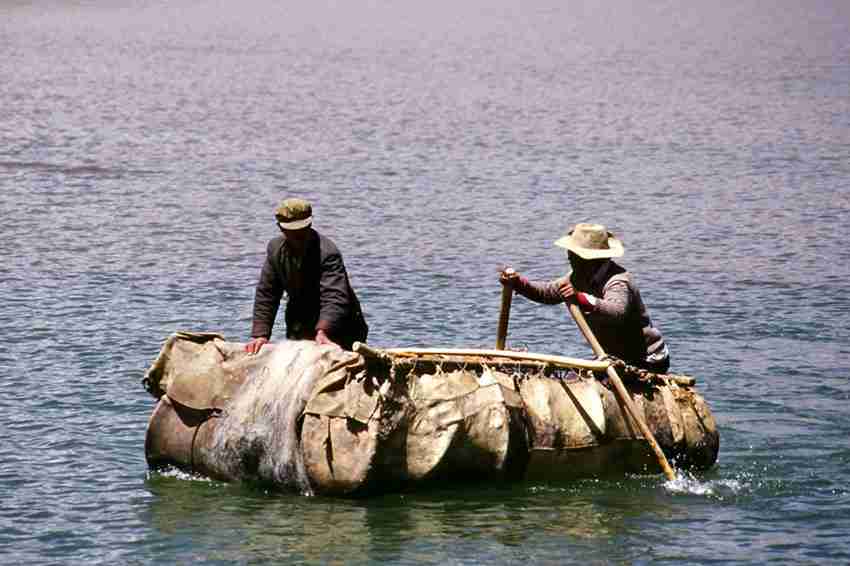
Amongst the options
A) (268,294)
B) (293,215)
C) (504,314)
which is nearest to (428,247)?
(504,314)

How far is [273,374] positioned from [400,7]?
7417 centimetres

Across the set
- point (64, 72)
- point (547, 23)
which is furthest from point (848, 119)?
point (547, 23)

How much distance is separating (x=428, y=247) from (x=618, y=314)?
11.2 m

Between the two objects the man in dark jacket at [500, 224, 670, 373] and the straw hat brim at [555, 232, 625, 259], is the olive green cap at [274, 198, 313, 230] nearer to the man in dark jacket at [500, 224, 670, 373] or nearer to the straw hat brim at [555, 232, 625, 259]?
the man in dark jacket at [500, 224, 670, 373]

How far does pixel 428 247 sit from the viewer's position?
24156 millimetres

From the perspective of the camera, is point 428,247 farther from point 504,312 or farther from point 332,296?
point 332,296

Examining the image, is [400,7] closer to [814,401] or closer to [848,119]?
[848,119]

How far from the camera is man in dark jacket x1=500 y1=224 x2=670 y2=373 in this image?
515 inches

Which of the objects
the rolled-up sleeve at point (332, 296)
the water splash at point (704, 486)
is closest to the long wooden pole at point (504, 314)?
the rolled-up sleeve at point (332, 296)

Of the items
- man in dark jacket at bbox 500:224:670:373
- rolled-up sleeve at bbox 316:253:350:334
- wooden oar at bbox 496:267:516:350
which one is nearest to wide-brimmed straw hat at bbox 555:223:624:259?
man in dark jacket at bbox 500:224:670:373

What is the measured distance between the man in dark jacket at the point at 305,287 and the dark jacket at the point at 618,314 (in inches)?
54.9

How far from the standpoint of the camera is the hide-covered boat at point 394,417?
12.1 metres

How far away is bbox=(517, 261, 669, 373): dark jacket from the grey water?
99 centimetres

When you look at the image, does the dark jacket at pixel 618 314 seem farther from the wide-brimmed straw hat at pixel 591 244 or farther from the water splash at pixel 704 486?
the water splash at pixel 704 486
